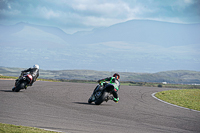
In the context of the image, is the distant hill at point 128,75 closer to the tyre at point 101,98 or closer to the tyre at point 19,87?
the tyre at point 19,87

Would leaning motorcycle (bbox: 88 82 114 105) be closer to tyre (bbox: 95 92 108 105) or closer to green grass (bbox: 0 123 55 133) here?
tyre (bbox: 95 92 108 105)

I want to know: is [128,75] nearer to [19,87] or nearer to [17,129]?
[19,87]

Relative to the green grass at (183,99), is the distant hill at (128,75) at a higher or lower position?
higher

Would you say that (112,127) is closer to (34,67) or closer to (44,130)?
(44,130)

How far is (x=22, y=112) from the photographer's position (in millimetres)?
11453

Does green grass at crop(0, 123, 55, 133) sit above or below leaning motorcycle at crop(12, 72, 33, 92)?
below

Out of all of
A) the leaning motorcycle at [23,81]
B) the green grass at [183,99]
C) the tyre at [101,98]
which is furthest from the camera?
the leaning motorcycle at [23,81]

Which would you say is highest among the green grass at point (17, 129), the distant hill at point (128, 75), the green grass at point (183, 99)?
the distant hill at point (128, 75)

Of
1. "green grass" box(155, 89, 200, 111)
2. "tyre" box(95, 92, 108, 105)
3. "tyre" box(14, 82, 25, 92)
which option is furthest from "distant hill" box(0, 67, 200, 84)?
"tyre" box(95, 92, 108, 105)

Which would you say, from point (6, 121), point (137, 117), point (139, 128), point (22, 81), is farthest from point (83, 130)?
point (22, 81)

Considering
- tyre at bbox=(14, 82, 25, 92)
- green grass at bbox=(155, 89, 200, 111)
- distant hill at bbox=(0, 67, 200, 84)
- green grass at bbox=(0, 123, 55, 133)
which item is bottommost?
green grass at bbox=(0, 123, 55, 133)

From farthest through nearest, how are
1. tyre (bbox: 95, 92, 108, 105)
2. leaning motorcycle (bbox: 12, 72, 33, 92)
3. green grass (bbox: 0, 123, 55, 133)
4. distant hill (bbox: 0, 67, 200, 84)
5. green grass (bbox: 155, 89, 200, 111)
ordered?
distant hill (bbox: 0, 67, 200, 84) < leaning motorcycle (bbox: 12, 72, 33, 92) < green grass (bbox: 155, 89, 200, 111) < tyre (bbox: 95, 92, 108, 105) < green grass (bbox: 0, 123, 55, 133)

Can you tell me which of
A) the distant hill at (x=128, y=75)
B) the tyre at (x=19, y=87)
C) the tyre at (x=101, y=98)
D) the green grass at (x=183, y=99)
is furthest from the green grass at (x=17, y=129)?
the distant hill at (x=128, y=75)

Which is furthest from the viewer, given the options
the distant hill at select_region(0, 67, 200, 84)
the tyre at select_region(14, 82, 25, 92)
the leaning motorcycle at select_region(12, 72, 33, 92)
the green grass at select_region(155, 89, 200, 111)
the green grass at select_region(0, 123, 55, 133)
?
the distant hill at select_region(0, 67, 200, 84)
